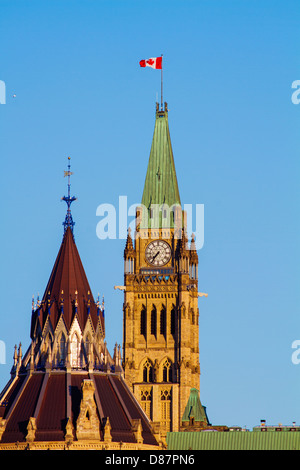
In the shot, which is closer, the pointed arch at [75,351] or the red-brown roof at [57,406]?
the red-brown roof at [57,406]

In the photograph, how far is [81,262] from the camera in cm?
15475

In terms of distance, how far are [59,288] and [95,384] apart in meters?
10.3

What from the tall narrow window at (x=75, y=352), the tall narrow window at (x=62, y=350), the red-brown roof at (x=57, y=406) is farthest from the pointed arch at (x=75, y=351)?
the red-brown roof at (x=57, y=406)

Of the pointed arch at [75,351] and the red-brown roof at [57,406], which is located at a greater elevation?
the pointed arch at [75,351]

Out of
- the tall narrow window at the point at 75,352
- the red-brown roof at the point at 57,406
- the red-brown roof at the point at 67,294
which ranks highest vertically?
the red-brown roof at the point at 67,294

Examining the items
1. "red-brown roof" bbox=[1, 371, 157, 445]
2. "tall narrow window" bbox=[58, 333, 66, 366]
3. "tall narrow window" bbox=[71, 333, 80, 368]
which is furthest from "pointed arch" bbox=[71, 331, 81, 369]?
"red-brown roof" bbox=[1, 371, 157, 445]

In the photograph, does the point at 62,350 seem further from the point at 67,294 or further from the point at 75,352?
the point at 67,294

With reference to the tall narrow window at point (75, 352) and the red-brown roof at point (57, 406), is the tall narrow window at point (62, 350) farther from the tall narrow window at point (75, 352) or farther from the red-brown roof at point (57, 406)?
the red-brown roof at point (57, 406)

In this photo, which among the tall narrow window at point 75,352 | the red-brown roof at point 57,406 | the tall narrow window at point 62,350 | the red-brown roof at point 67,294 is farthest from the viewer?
the red-brown roof at point 67,294

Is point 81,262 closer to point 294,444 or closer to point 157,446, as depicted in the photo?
point 157,446

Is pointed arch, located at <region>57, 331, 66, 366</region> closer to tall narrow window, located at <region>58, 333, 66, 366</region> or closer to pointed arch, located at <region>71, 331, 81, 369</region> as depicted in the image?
tall narrow window, located at <region>58, 333, 66, 366</region>
